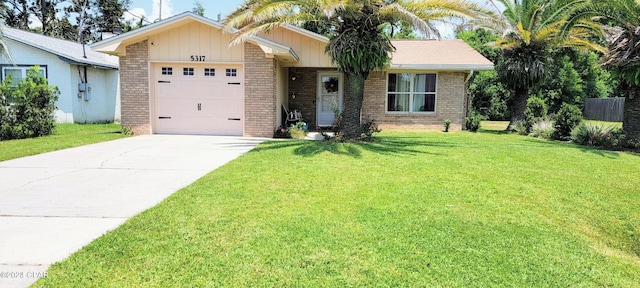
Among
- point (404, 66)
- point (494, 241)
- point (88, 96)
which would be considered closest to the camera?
point (494, 241)

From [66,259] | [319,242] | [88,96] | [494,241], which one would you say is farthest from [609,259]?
[88,96]

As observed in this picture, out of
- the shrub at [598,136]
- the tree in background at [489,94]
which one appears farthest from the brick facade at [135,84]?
the tree in background at [489,94]

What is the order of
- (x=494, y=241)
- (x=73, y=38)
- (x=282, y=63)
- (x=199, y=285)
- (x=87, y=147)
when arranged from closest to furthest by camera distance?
(x=199, y=285) < (x=494, y=241) < (x=87, y=147) < (x=282, y=63) < (x=73, y=38)

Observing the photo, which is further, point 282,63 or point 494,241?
point 282,63

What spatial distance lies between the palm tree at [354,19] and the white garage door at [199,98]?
2325 millimetres

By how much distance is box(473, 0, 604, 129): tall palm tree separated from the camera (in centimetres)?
1445

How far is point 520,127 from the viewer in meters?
16.4

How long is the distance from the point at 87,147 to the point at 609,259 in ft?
34.7

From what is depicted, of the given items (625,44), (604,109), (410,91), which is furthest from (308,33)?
(604,109)

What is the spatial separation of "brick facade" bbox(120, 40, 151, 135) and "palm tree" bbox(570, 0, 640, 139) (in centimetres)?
1300

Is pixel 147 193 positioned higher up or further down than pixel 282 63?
further down

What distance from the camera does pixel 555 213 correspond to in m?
4.91

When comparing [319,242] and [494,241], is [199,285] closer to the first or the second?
[319,242]

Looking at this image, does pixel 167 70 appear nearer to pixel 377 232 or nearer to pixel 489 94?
pixel 377 232
